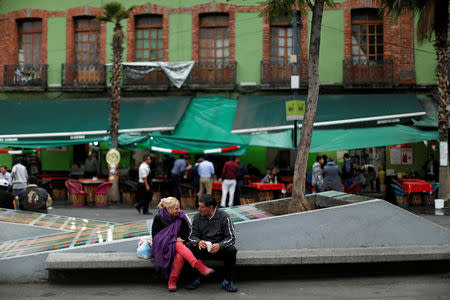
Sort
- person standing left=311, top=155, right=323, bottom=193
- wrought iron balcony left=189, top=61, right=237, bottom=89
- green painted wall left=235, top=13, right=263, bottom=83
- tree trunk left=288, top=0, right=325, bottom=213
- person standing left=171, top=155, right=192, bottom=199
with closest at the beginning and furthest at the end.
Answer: tree trunk left=288, top=0, right=325, bottom=213 → person standing left=311, top=155, right=323, bottom=193 → person standing left=171, top=155, right=192, bottom=199 → wrought iron balcony left=189, top=61, right=237, bottom=89 → green painted wall left=235, top=13, right=263, bottom=83

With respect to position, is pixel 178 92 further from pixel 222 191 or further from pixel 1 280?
pixel 1 280

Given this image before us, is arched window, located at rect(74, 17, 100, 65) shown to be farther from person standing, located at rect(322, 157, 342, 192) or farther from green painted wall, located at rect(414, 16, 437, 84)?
A: green painted wall, located at rect(414, 16, 437, 84)

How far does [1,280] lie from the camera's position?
6.53 m

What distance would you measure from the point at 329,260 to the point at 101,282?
290cm

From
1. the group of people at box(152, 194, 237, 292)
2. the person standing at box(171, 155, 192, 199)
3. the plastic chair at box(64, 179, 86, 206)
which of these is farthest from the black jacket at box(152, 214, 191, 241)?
the plastic chair at box(64, 179, 86, 206)

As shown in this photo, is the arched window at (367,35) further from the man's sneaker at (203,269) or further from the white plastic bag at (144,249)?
the man's sneaker at (203,269)

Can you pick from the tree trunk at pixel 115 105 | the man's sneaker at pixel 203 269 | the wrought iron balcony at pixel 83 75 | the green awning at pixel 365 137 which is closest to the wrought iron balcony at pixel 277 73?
the green awning at pixel 365 137

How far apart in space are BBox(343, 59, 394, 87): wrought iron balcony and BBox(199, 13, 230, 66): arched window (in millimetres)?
4652

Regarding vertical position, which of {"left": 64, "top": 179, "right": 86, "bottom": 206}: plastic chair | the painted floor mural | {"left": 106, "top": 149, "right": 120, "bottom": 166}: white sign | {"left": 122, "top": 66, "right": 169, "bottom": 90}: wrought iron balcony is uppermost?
{"left": 122, "top": 66, "right": 169, "bottom": 90}: wrought iron balcony

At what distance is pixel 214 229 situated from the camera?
6.38 metres

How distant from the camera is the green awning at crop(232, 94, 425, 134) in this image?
1689 centimetres

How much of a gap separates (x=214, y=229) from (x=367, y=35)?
15501 millimetres

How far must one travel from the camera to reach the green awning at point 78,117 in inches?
679

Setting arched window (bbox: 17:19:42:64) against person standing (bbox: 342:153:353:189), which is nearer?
person standing (bbox: 342:153:353:189)
